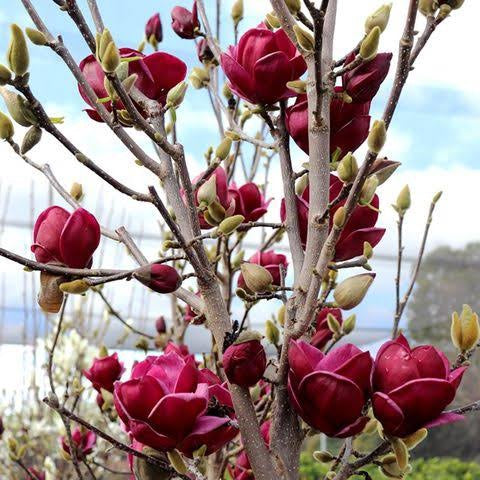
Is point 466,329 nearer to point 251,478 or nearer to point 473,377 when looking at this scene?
point 251,478

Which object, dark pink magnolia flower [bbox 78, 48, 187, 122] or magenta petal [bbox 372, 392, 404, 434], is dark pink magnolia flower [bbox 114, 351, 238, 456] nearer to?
magenta petal [bbox 372, 392, 404, 434]

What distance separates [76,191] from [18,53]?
0.19 metres

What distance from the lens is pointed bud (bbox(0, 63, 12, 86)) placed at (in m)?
0.42

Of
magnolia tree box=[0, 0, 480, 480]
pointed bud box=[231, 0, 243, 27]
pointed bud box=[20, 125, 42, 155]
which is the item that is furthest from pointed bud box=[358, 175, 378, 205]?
pointed bud box=[231, 0, 243, 27]

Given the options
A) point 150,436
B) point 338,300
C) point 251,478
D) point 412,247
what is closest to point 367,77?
point 338,300

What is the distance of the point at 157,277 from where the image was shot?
0.43m

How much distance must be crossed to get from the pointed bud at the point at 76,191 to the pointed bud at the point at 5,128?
0.36 feet

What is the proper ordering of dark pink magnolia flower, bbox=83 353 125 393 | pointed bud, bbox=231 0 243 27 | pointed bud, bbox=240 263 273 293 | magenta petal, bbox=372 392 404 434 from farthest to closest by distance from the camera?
pointed bud, bbox=231 0 243 27
dark pink magnolia flower, bbox=83 353 125 393
pointed bud, bbox=240 263 273 293
magenta petal, bbox=372 392 404 434

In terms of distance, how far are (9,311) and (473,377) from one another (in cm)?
454

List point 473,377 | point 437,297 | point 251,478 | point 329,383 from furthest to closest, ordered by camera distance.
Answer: point 437,297 → point 473,377 → point 251,478 → point 329,383

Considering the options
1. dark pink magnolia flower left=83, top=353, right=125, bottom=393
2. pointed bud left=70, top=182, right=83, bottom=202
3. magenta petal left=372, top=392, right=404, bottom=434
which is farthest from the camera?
dark pink magnolia flower left=83, top=353, right=125, bottom=393

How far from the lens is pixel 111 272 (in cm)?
45

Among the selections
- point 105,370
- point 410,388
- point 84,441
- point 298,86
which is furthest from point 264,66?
point 84,441

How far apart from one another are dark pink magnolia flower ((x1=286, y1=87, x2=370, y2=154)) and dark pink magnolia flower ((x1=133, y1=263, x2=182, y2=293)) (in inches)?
5.7
